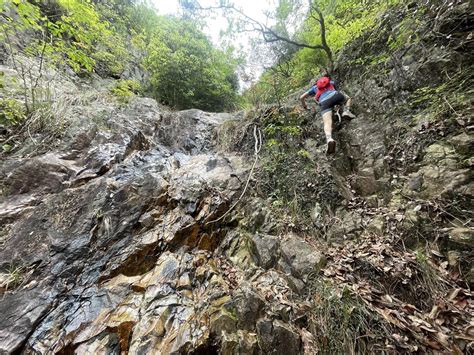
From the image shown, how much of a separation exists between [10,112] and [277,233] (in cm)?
572

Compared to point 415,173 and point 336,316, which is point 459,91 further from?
point 336,316

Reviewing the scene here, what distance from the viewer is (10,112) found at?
171 inches

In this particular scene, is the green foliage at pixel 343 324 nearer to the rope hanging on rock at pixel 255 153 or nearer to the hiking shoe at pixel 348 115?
the rope hanging on rock at pixel 255 153

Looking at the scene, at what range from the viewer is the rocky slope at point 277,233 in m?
2.31

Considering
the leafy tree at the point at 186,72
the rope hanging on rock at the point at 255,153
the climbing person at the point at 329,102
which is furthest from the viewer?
the leafy tree at the point at 186,72

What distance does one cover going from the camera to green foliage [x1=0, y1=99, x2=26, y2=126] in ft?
14.3

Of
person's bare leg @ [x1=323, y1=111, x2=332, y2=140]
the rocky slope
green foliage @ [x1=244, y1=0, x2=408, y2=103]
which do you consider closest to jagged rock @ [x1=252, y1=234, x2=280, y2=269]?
the rocky slope

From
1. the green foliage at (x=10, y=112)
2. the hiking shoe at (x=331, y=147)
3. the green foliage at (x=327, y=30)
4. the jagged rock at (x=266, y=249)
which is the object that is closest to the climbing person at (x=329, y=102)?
the hiking shoe at (x=331, y=147)

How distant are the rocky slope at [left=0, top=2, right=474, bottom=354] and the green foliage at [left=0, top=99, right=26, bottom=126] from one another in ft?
2.05

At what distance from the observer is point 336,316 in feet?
8.00

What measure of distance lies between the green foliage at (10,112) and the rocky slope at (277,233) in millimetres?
625

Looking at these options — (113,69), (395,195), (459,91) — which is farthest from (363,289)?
(113,69)

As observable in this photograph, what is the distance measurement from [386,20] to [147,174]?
5847 mm

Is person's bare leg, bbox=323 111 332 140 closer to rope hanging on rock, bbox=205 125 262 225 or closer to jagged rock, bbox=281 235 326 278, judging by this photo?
rope hanging on rock, bbox=205 125 262 225
